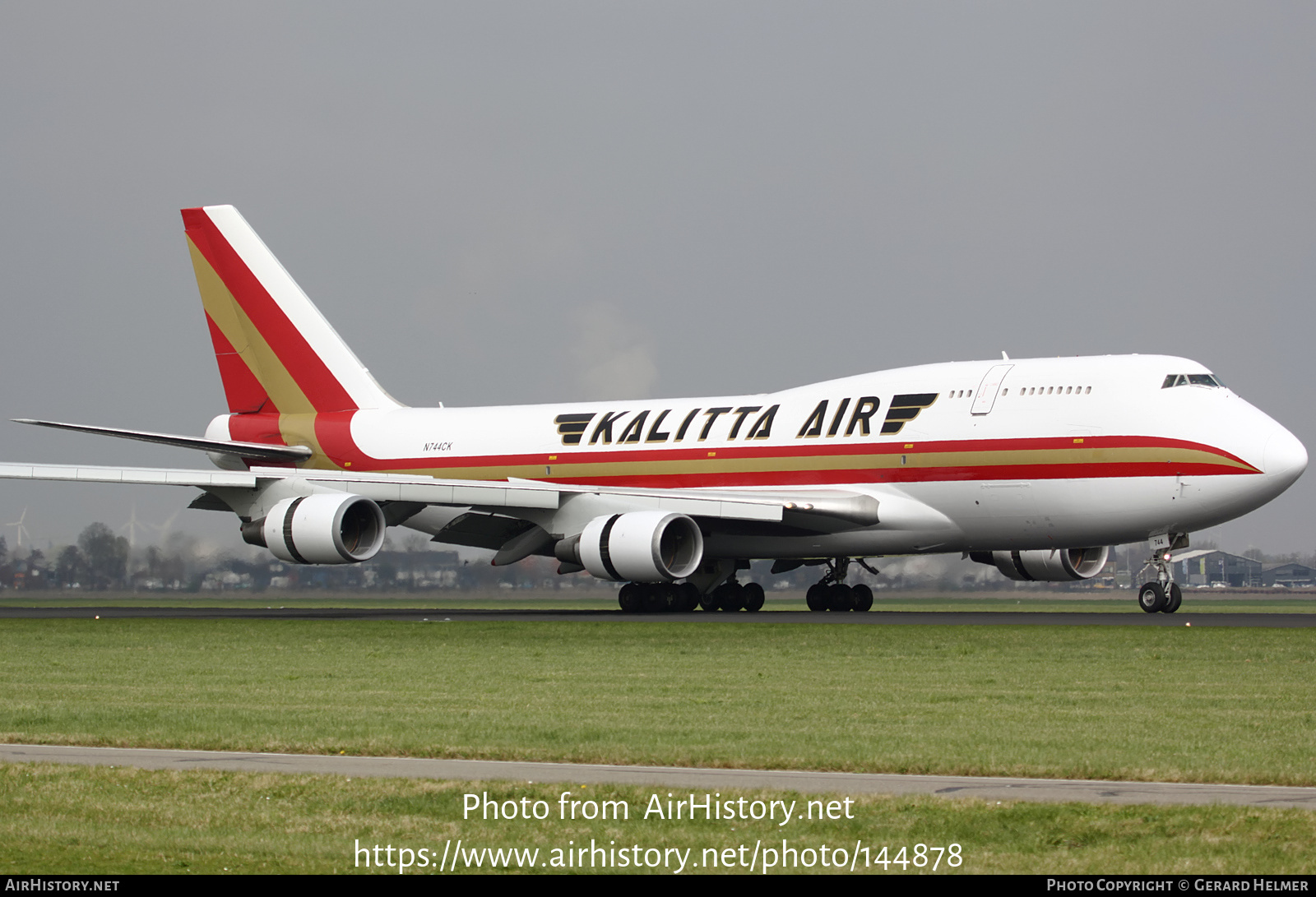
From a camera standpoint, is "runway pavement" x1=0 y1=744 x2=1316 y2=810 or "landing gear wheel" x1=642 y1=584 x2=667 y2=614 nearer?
"runway pavement" x1=0 y1=744 x2=1316 y2=810

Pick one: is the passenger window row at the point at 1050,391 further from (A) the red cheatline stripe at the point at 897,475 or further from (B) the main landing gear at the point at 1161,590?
(B) the main landing gear at the point at 1161,590

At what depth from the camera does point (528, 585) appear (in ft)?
181

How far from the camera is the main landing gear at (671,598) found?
37969 mm

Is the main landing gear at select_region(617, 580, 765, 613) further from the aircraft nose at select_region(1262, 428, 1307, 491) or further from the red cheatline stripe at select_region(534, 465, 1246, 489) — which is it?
the aircraft nose at select_region(1262, 428, 1307, 491)

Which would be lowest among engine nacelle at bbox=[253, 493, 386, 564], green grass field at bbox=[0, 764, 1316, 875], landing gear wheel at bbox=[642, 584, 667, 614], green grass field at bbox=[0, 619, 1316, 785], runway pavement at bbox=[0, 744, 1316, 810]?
green grass field at bbox=[0, 764, 1316, 875]

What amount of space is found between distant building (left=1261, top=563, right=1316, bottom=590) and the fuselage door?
58.4 meters

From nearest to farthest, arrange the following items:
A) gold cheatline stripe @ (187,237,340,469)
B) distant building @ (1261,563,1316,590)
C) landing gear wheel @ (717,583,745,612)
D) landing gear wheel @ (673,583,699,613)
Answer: landing gear wheel @ (673,583,699,613) → landing gear wheel @ (717,583,745,612) → gold cheatline stripe @ (187,237,340,469) → distant building @ (1261,563,1316,590)

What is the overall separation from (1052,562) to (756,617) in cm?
Answer: 921

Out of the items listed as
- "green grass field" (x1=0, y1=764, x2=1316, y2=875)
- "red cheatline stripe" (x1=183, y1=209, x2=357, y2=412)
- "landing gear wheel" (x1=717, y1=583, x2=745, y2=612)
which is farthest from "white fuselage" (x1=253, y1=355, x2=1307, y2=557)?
"green grass field" (x1=0, y1=764, x2=1316, y2=875)

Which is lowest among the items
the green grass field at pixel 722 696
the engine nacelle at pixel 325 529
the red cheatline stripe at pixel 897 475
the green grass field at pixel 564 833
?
the green grass field at pixel 564 833

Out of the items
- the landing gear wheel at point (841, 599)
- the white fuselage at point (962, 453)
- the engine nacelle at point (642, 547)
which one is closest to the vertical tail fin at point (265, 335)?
the white fuselage at point (962, 453)

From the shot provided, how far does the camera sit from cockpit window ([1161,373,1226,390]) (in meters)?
33.3

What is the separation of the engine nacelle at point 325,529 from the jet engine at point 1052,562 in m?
14.1
